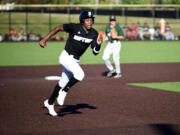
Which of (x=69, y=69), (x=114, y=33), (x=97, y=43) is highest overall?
(x=97, y=43)

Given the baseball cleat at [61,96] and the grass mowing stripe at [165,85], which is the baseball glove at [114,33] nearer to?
the grass mowing stripe at [165,85]

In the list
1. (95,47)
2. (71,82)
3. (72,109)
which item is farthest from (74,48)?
(72,109)

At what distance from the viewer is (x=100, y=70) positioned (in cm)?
1730

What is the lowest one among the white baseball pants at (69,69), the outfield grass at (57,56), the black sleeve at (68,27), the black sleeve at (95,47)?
the outfield grass at (57,56)

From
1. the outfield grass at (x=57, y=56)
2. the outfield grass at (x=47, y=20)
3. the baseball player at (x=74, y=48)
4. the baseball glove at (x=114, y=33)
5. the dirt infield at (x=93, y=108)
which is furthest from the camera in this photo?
the outfield grass at (x=47, y=20)

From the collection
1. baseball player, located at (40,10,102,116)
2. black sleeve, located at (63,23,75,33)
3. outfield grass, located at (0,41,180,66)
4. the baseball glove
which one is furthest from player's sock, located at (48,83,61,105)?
outfield grass, located at (0,41,180,66)

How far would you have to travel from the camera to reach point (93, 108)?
9.12 metres

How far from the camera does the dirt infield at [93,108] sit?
7.02 metres

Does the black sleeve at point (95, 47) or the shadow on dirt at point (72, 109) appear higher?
the black sleeve at point (95, 47)

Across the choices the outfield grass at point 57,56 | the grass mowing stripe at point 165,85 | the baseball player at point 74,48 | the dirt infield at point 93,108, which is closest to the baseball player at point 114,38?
the dirt infield at point 93,108

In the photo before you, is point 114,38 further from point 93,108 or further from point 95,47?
A: point 95,47

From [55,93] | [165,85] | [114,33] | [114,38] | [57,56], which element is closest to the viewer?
[55,93]

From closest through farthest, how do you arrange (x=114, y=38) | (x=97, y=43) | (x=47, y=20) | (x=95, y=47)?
(x=97, y=43) < (x=95, y=47) < (x=114, y=38) < (x=47, y=20)

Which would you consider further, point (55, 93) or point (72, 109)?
point (72, 109)
